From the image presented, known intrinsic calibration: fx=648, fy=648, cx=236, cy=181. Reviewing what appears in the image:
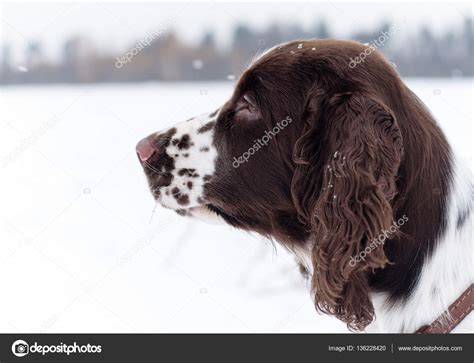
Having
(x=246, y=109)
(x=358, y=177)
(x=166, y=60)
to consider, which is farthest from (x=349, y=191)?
(x=166, y=60)

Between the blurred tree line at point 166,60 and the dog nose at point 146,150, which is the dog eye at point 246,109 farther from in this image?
the blurred tree line at point 166,60

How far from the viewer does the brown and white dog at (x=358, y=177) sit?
6.33 ft

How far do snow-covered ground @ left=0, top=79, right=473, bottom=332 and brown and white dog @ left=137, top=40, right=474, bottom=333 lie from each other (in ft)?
Answer: 2.35

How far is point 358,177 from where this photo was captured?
75.8 inches

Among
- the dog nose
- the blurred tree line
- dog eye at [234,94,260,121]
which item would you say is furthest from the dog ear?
the blurred tree line

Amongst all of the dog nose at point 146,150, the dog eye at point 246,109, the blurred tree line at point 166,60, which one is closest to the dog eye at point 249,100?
the dog eye at point 246,109

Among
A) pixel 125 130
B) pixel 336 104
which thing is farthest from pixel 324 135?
pixel 125 130

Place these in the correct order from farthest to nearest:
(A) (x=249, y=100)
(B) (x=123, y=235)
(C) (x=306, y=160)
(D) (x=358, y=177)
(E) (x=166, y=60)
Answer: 1. (E) (x=166, y=60)
2. (B) (x=123, y=235)
3. (A) (x=249, y=100)
4. (C) (x=306, y=160)
5. (D) (x=358, y=177)

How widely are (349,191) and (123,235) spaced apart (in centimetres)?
217

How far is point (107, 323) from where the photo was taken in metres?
3.17

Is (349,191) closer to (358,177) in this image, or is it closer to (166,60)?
(358,177)
